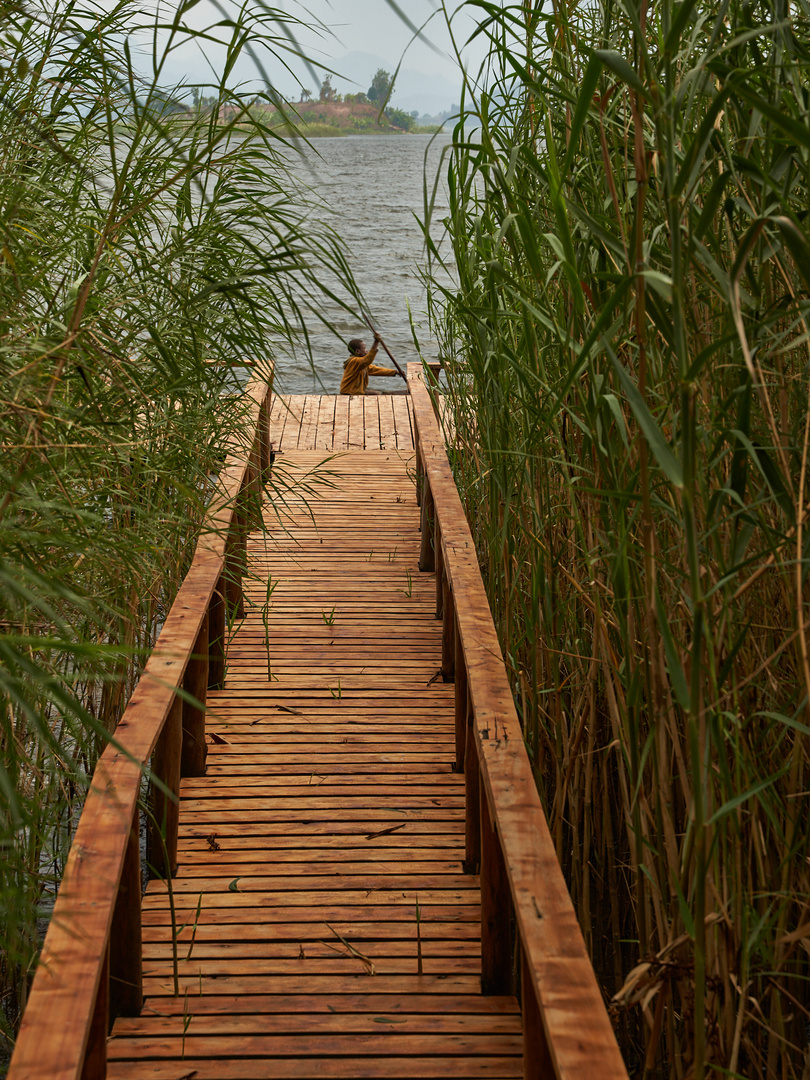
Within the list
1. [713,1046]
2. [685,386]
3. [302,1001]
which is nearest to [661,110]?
[685,386]

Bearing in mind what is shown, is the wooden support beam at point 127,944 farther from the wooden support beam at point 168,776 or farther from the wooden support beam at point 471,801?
the wooden support beam at point 471,801

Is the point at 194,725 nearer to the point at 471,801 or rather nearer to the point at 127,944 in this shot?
the point at 471,801

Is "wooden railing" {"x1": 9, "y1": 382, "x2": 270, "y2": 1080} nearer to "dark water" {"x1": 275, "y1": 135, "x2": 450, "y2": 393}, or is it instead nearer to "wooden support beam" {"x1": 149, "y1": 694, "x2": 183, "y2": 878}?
"wooden support beam" {"x1": 149, "y1": 694, "x2": 183, "y2": 878}

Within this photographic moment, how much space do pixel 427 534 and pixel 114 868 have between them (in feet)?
10.6

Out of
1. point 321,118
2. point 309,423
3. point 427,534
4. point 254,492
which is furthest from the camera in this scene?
point 309,423

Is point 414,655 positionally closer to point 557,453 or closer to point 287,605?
point 287,605

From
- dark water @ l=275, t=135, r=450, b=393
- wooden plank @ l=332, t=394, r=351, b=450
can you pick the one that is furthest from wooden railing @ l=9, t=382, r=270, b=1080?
wooden plank @ l=332, t=394, r=351, b=450

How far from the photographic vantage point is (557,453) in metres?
2.18

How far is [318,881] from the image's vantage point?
238 cm

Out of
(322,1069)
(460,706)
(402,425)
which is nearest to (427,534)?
(460,706)

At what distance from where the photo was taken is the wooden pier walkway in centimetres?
141

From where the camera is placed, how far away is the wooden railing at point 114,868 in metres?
1.21

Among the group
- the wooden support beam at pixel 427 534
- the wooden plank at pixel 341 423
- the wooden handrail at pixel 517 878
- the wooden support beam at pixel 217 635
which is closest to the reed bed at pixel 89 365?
the wooden support beam at pixel 217 635

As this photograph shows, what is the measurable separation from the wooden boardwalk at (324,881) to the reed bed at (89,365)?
1.10ft
